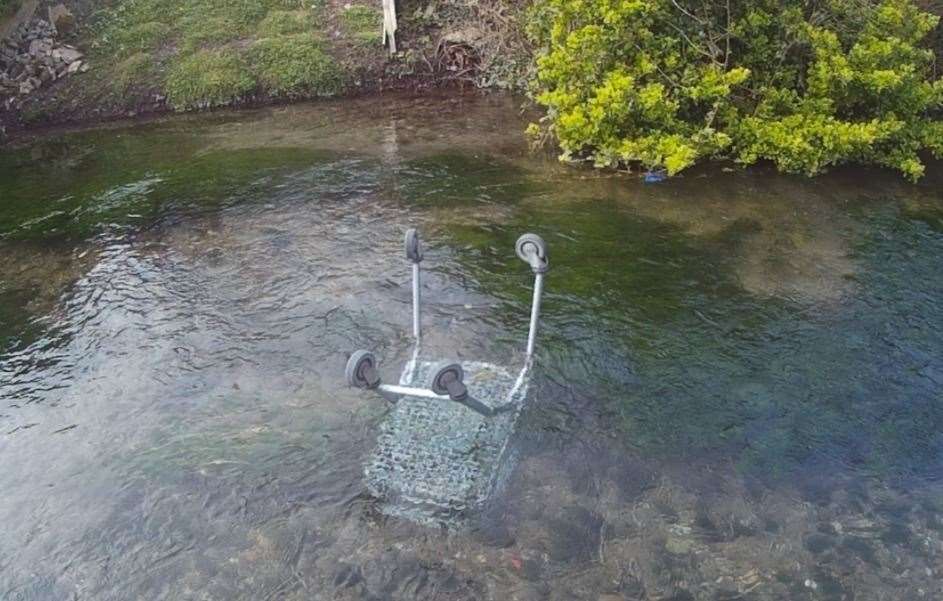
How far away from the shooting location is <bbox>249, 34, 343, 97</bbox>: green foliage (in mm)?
15672

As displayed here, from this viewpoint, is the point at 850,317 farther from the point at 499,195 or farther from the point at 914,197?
the point at 499,195

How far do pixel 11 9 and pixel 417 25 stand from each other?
27.0 feet

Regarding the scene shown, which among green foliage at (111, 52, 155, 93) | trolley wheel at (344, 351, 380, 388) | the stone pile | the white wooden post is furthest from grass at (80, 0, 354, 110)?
trolley wheel at (344, 351, 380, 388)

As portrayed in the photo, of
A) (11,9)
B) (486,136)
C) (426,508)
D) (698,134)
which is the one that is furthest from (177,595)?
(11,9)

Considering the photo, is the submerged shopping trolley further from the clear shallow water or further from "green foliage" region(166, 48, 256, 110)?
"green foliage" region(166, 48, 256, 110)

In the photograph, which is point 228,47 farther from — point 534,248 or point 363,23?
point 534,248

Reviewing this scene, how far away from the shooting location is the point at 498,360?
7.24m

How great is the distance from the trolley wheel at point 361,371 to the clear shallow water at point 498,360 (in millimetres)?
1180

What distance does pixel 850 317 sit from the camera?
7699mm

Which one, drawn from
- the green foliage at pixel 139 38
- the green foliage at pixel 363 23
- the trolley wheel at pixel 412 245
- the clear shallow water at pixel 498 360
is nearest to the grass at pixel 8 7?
the green foliage at pixel 139 38

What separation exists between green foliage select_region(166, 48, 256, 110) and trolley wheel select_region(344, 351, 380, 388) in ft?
39.9

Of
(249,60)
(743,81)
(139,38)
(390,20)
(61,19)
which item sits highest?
(743,81)

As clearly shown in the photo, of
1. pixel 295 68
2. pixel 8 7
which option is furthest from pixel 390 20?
pixel 8 7

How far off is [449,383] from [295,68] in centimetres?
1254
